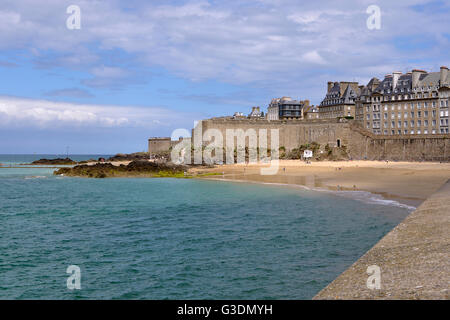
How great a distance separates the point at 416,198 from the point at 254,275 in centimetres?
1742

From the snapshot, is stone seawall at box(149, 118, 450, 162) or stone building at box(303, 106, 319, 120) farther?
stone building at box(303, 106, 319, 120)

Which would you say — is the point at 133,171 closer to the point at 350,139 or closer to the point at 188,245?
the point at 350,139

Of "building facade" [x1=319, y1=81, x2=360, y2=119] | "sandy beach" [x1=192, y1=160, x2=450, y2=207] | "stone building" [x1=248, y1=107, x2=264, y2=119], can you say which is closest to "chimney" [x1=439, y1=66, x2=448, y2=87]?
"building facade" [x1=319, y1=81, x2=360, y2=119]

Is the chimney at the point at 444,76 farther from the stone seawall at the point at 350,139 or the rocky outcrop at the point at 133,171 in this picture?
the rocky outcrop at the point at 133,171

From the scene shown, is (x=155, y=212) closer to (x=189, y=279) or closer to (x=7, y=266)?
(x=7, y=266)

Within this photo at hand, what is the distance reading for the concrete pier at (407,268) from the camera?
7.14 meters

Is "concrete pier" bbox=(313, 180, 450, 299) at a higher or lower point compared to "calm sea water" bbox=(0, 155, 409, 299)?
higher

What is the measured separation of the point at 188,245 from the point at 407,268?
859cm

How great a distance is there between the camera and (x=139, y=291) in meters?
10.8

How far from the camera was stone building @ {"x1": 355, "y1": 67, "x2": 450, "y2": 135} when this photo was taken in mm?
60781

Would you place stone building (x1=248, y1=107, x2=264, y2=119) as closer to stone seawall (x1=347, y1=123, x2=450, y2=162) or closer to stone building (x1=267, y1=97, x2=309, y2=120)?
stone building (x1=267, y1=97, x2=309, y2=120)

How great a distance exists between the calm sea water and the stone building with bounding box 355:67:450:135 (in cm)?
4244
